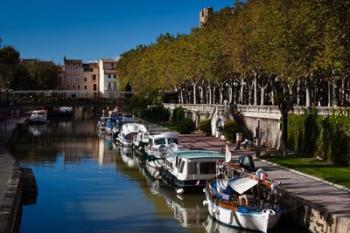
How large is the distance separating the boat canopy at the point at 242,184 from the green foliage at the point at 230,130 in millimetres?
33061

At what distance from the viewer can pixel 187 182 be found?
139ft

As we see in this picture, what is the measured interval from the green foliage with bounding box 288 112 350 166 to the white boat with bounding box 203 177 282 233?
12235 mm

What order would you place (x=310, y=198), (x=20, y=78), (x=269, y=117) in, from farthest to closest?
1. (x=20, y=78)
2. (x=269, y=117)
3. (x=310, y=198)

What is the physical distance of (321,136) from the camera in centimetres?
4766

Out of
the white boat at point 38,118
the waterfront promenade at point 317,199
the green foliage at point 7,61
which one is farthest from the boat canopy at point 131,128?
the green foliage at point 7,61

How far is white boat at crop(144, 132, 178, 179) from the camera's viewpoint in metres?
52.9

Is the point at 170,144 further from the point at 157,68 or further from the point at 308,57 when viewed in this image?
the point at 157,68

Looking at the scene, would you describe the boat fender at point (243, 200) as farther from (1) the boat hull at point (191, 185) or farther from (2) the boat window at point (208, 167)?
(1) the boat hull at point (191, 185)

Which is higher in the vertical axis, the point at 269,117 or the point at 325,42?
the point at 325,42

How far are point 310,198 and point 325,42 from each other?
13.8 meters

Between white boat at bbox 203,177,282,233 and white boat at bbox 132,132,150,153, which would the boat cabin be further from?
white boat at bbox 132,132,150,153

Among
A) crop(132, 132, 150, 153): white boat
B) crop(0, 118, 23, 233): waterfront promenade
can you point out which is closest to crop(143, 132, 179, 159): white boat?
crop(132, 132, 150, 153): white boat

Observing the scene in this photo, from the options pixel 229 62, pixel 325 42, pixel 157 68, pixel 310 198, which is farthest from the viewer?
pixel 157 68

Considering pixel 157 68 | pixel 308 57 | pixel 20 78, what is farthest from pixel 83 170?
pixel 20 78
